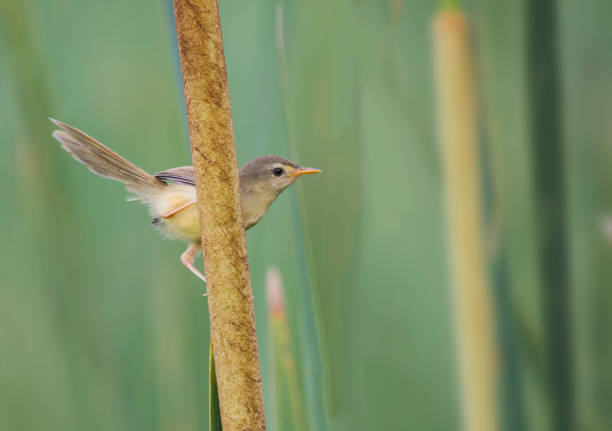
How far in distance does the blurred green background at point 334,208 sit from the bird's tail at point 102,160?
106mm

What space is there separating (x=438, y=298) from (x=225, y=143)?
1.31 feet

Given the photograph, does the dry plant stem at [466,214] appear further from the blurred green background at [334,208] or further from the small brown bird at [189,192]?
the small brown bird at [189,192]

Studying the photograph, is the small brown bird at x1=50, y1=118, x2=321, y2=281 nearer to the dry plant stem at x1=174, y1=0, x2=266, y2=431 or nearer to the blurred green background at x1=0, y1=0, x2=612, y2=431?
the blurred green background at x1=0, y1=0, x2=612, y2=431

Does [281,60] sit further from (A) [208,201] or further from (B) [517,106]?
(A) [208,201]

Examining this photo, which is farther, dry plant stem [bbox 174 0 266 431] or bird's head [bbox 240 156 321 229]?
bird's head [bbox 240 156 321 229]

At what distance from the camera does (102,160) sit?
43 cm

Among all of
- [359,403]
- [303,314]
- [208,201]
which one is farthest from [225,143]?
[359,403]

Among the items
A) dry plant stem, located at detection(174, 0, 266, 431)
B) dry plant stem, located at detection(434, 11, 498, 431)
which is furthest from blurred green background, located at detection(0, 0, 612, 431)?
dry plant stem, located at detection(174, 0, 266, 431)

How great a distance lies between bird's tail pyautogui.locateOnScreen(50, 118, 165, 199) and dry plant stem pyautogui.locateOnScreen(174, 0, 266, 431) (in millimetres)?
131

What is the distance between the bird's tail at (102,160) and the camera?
39cm

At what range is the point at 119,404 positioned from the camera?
2.03 ft

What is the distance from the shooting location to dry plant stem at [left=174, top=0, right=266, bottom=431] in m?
0.27

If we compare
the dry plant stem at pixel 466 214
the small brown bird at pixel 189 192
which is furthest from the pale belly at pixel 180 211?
the dry plant stem at pixel 466 214

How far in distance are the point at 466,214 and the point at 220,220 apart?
360 mm
